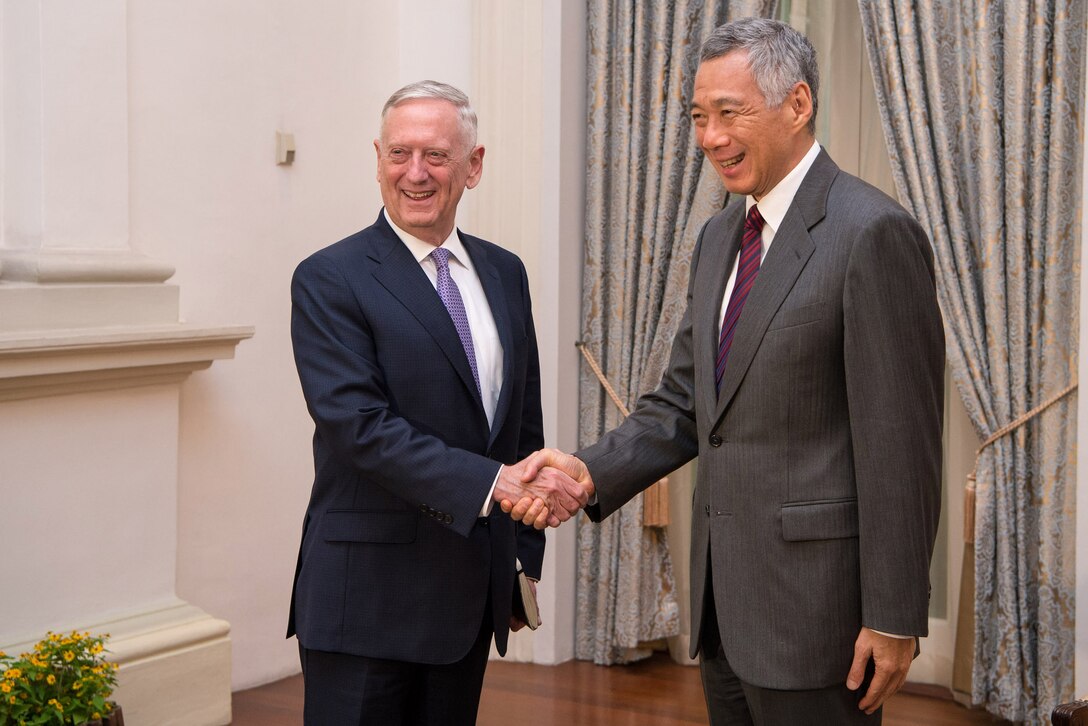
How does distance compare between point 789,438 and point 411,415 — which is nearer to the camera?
point 789,438

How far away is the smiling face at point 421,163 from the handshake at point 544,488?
0.50 m

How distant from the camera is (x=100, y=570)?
3471 millimetres

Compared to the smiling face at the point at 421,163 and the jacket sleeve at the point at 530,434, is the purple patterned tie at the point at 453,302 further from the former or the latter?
the jacket sleeve at the point at 530,434

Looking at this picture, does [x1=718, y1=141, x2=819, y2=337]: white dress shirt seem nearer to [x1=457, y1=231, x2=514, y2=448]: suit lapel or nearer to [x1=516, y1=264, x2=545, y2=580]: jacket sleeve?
[x1=457, y1=231, x2=514, y2=448]: suit lapel

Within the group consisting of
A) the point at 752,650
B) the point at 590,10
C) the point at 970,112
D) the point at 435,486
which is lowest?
the point at 752,650

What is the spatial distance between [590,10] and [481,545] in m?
2.72

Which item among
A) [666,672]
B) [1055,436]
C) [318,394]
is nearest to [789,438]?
[318,394]

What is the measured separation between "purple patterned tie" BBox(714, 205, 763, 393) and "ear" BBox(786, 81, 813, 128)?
0.55 ft

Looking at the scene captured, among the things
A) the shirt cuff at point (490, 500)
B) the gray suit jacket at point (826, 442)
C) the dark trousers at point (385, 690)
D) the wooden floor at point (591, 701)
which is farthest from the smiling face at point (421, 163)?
the wooden floor at point (591, 701)

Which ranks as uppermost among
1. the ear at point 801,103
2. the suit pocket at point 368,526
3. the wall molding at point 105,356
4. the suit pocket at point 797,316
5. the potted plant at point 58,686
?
the ear at point 801,103

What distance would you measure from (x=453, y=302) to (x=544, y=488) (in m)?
0.41

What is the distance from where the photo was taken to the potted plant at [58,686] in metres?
2.83

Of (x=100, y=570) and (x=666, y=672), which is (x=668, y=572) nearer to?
(x=666, y=672)

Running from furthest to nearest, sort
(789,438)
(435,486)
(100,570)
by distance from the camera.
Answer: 1. (100,570)
2. (435,486)
3. (789,438)
